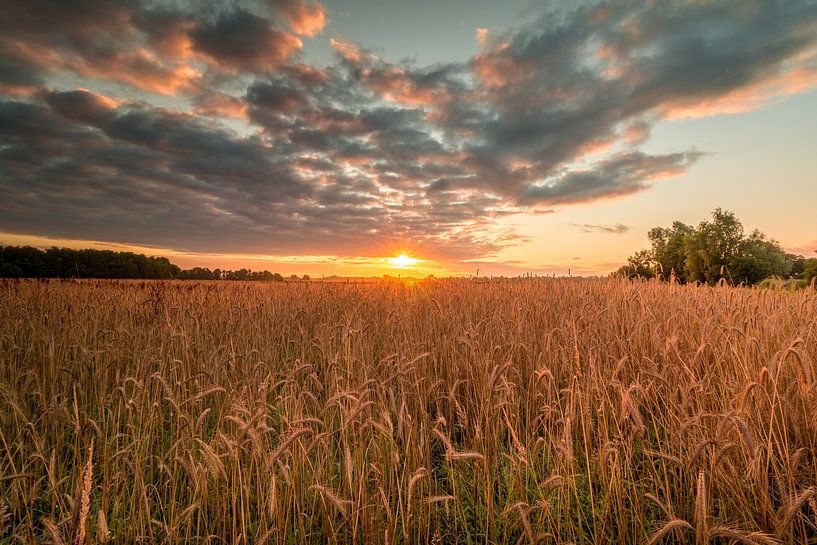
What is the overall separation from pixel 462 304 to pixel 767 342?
5619 millimetres

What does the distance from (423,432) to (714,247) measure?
5159cm

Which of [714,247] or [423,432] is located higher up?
[714,247]

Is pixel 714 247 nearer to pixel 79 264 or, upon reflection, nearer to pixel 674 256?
pixel 674 256

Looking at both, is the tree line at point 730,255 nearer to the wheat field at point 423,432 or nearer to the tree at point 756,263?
the tree at point 756,263

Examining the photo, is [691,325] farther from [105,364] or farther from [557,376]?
[105,364]

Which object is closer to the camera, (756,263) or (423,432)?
(423,432)

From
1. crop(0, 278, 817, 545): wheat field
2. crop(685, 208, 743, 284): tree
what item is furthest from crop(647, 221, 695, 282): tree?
crop(0, 278, 817, 545): wheat field

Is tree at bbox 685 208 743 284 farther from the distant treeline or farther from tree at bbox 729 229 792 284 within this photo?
the distant treeline

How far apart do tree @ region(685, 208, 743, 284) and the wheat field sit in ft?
137

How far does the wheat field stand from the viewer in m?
2.61

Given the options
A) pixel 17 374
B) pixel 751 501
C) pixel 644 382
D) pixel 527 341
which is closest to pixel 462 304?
pixel 527 341

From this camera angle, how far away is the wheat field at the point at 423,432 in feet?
8.57

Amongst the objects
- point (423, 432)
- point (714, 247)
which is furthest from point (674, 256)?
point (423, 432)

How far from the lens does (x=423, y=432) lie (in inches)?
118
